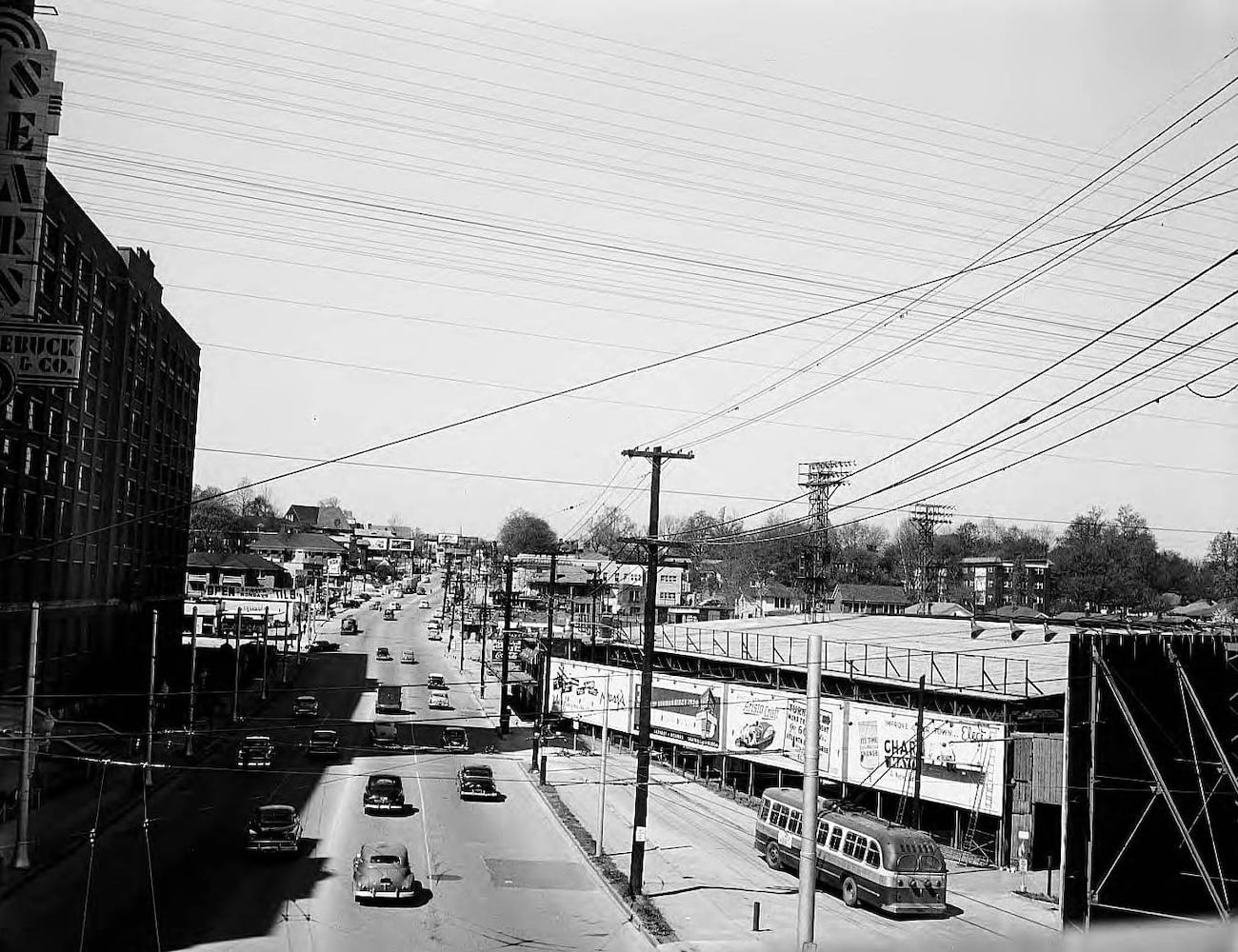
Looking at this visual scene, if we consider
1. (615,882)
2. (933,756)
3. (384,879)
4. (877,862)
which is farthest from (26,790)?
(933,756)

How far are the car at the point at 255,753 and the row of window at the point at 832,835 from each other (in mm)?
23207

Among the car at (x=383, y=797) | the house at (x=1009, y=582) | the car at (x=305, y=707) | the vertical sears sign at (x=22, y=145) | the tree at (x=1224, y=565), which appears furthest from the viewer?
the house at (x=1009, y=582)

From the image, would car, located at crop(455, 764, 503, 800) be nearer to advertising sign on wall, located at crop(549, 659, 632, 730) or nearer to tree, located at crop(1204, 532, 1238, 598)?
advertising sign on wall, located at crop(549, 659, 632, 730)

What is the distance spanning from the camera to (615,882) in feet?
95.8

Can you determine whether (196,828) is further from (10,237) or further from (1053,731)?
(1053,731)

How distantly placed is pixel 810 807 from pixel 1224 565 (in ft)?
350

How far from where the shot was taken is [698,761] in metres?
49.0

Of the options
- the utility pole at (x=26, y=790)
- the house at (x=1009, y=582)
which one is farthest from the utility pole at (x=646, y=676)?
the house at (x=1009, y=582)

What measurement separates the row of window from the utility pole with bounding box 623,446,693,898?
181 inches

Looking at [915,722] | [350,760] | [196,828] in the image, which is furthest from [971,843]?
[350,760]

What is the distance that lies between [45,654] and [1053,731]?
122 ft

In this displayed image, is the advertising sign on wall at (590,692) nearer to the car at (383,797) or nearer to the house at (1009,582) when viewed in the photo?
the car at (383,797)

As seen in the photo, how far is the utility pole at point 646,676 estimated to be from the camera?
27.5 m

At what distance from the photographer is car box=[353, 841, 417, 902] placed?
84.2ft
